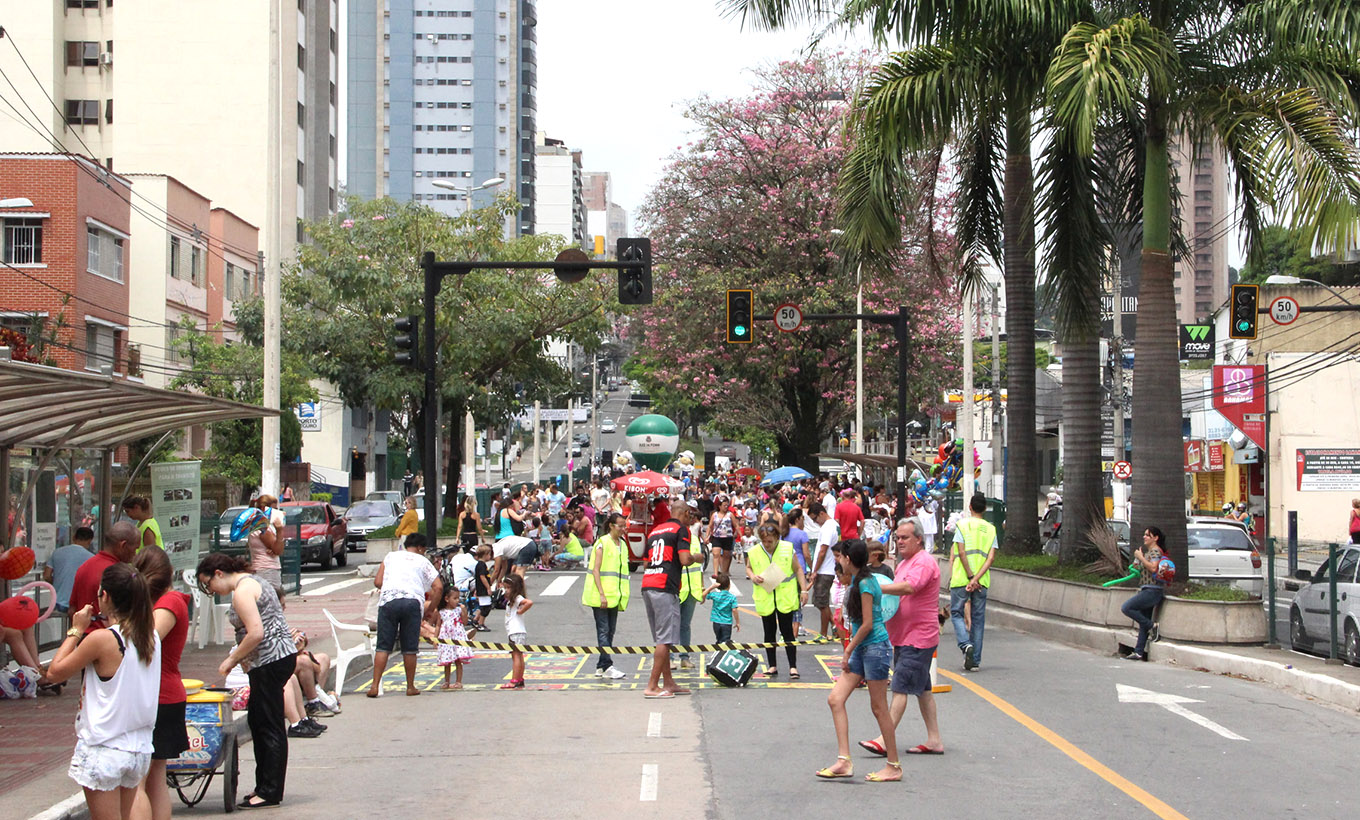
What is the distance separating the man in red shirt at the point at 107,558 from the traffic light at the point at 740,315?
45.3 ft

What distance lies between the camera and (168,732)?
7.57m

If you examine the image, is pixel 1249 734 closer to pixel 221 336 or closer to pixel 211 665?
pixel 211 665

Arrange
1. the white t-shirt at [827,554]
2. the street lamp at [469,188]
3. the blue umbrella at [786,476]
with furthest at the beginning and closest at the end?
the blue umbrella at [786,476]
the street lamp at [469,188]
the white t-shirt at [827,554]

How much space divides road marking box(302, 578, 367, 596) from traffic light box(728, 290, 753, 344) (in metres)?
9.66

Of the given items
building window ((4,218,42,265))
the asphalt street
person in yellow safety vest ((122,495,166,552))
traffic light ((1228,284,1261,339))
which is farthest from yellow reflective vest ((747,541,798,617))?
building window ((4,218,42,265))

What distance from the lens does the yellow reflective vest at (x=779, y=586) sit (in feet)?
51.2

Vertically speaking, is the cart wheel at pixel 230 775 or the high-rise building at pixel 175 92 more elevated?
the high-rise building at pixel 175 92

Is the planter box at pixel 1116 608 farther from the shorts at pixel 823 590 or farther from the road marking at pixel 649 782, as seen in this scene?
the road marking at pixel 649 782

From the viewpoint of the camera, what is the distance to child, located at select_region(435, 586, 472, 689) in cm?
1495

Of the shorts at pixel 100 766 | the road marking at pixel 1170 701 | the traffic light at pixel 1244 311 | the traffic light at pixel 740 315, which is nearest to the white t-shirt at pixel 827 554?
the road marking at pixel 1170 701

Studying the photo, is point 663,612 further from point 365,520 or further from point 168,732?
point 365,520

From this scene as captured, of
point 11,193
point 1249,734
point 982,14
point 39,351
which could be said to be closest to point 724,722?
point 1249,734

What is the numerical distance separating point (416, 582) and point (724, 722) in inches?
142

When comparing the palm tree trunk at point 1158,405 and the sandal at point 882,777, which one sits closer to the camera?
the sandal at point 882,777
